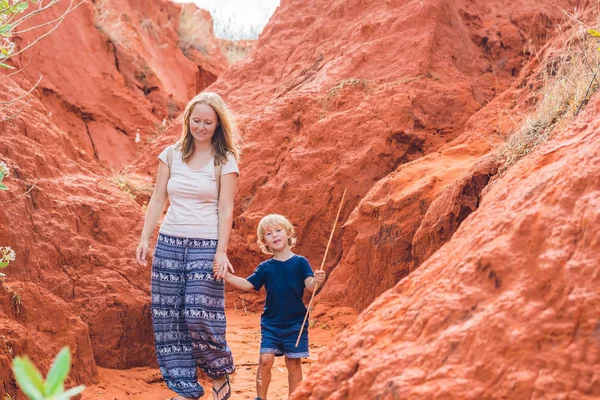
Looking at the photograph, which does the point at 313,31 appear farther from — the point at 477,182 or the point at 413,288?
the point at 413,288

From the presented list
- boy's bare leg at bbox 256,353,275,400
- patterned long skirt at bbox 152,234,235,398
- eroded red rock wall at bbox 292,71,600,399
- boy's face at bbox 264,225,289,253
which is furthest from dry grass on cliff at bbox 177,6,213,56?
eroded red rock wall at bbox 292,71,600,399

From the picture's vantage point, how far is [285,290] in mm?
4020

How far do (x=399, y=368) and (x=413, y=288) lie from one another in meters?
0.42

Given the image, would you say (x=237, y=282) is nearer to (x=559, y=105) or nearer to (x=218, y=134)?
(x=218, y=134)

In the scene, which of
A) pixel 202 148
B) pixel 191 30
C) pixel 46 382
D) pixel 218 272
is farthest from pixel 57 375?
pixel 191 30

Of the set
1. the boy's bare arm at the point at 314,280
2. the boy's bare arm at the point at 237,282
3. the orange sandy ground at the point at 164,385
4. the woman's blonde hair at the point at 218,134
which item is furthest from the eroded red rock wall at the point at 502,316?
the orange sandy ground at the point at 164,385

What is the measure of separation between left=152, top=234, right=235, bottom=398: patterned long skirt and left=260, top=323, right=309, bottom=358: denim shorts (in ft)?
0.72

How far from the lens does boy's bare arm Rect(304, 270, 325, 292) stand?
12.4 feet

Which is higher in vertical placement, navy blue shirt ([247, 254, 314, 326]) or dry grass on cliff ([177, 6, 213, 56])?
dry grass on cliff ([177, 6, 213, 56])

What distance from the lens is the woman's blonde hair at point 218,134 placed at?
12.8ft

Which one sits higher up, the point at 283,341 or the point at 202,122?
the point at 202,122

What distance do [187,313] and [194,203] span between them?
55 cm

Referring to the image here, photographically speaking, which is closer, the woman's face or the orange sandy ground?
the woman's face

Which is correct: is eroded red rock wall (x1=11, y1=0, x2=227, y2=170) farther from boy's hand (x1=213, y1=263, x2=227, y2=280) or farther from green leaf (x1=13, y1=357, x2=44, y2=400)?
green leaf (x1=13, y1=357, x2=44, y2=400)
